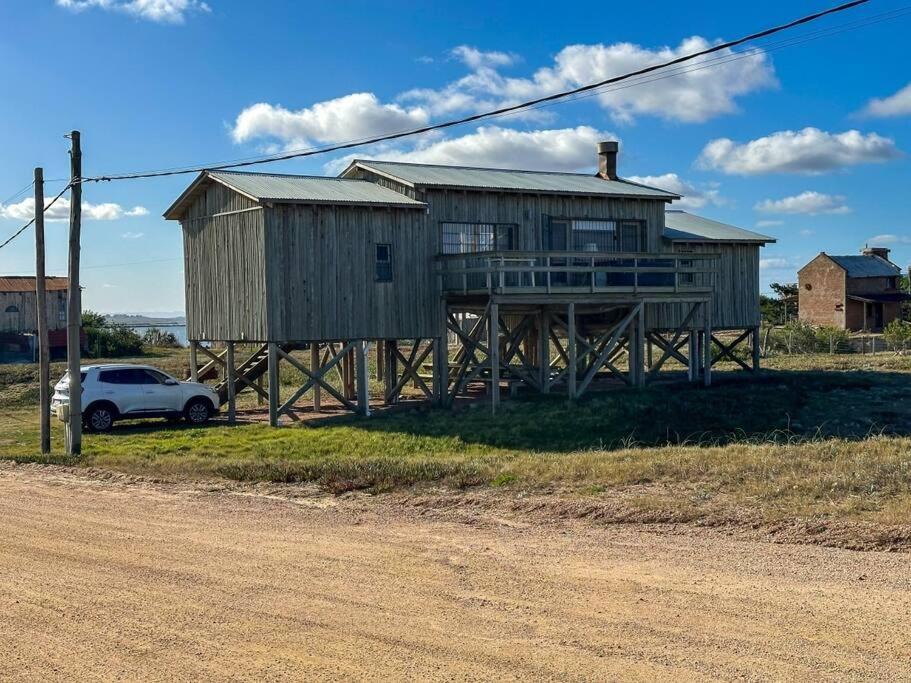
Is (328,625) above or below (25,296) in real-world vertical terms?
below

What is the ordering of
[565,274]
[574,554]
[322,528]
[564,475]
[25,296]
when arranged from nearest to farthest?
[574,554], [322,528], [564,475], [565,274], [25,296]

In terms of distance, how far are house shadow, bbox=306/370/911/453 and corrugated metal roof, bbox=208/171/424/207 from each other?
18.5 ft

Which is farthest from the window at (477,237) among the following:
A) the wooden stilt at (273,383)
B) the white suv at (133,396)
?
the white suv at (133,396)

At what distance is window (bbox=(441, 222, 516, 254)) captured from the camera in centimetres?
2783

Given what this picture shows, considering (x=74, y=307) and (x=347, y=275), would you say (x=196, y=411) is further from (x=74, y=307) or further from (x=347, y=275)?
(x=74, y=307)

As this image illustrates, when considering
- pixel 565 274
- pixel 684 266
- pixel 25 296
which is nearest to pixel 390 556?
pixel 565 274

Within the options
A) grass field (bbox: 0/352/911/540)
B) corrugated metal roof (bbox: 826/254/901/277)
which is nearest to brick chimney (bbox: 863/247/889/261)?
corrugated metal roof (bbox: 826/254/901/277)

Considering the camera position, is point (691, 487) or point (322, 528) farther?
point (691, 487)

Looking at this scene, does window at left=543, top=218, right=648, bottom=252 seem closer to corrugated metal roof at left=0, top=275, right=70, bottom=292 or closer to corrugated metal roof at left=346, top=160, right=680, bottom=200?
corrugated metal roof at left=346, top=160, right=680, bottom=200

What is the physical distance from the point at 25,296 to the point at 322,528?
53.0 m

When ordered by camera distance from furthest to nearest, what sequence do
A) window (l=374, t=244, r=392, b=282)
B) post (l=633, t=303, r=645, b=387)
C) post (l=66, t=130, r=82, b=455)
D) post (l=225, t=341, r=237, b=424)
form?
post (l=633, t=303, r=645, b=387) → post (l=225, t=341, r=237, b=424) → window (l=374, t=244, r=392, b=282) → post (l=66, t=130, r=82, b=455)

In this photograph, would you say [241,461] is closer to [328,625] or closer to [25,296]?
[328,625]

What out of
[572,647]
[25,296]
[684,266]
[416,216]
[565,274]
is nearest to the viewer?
[572,647]

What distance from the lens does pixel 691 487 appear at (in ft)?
44.2
